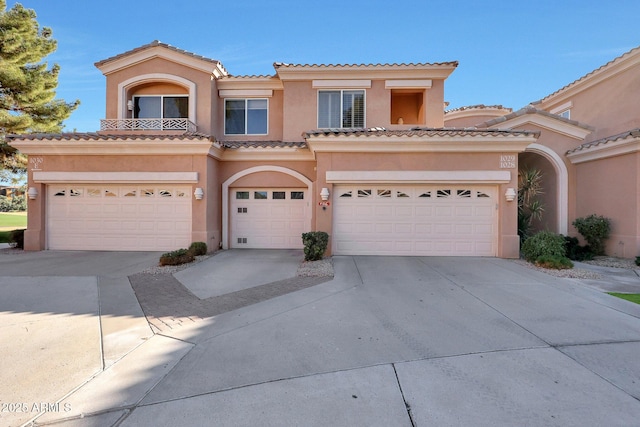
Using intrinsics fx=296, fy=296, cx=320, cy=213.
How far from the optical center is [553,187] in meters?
12.5

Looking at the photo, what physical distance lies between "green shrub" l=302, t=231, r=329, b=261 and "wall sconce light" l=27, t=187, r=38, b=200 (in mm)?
10364

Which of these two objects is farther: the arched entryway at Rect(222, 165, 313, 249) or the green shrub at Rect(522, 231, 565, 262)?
the arched entryway at Rect(222, 165, 313, 249)

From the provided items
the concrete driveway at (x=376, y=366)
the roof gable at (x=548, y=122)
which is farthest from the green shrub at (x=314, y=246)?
the roof gable at (x=548, y=122)

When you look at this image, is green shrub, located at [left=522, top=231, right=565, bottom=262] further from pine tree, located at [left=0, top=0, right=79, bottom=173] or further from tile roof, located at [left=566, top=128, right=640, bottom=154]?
pine tree, located at [left=0, top=0, right=79, bottom=173]

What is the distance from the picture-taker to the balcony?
501 inches

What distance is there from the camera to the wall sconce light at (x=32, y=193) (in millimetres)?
10908

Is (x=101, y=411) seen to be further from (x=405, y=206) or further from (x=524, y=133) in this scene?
(x=524, y=133)

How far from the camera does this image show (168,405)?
2.75 metres

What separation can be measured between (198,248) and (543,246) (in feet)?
36.0

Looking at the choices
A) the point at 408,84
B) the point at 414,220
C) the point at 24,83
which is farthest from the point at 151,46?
the point at 414,220

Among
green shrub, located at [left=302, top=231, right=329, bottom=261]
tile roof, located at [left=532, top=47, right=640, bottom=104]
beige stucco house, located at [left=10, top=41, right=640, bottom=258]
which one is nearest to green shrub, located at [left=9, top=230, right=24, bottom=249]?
beige stucco house, located at [left=10, top=41, right=640, bottom=258]

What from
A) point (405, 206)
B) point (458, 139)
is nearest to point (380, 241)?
point (405, 206)

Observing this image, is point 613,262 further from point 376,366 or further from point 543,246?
point 376,366

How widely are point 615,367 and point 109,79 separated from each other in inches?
714
